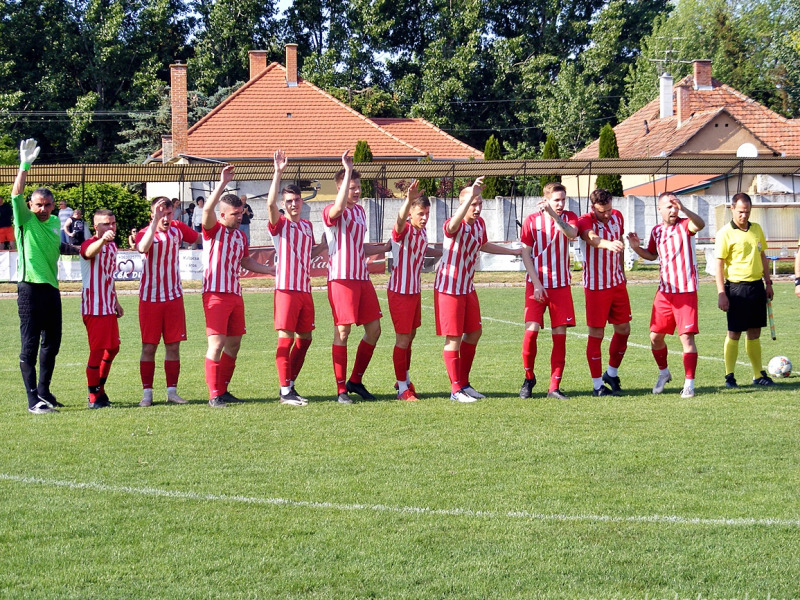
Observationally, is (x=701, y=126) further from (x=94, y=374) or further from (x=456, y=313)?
(x=94, y=374)

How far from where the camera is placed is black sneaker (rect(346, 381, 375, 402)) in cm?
982

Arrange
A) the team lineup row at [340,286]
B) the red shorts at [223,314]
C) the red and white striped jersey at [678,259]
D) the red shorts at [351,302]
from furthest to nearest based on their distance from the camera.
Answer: the red and white striped jersey at [678,259]
the red shorts at [351,302]
the red shorts at [223,314]
the team lineup row at [340,286]

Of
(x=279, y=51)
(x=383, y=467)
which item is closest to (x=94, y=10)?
(x=279, y=51)

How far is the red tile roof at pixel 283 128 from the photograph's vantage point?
47812mm

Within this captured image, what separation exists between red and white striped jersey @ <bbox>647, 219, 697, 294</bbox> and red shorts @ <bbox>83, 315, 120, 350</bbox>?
17.1ft

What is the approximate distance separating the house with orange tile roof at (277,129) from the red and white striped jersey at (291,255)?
37.3 meters

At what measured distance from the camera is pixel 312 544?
5176 mm

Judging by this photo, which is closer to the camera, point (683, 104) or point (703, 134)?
point (703, 134)

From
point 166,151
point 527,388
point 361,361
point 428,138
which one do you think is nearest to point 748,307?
point 527,388

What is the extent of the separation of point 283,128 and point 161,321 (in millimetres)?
40651

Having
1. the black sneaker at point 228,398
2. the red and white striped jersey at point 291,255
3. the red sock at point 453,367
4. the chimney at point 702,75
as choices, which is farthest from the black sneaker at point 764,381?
the chimney at point 702,75

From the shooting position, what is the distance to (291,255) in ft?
30.8

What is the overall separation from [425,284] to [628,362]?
55.3ft

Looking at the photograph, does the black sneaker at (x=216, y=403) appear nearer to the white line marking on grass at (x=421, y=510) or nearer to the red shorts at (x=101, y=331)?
the red shorts at (x=101, y=331)
